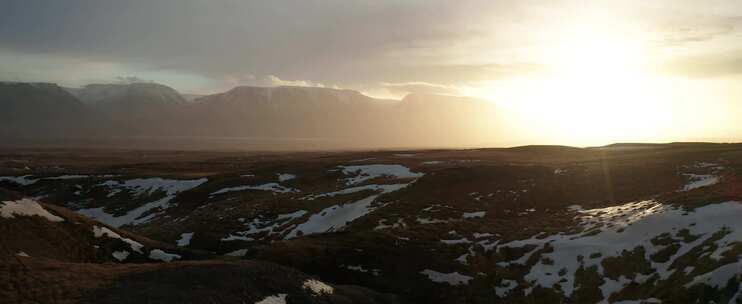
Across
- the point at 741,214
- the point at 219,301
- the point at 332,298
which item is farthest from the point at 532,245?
the point at 219,301

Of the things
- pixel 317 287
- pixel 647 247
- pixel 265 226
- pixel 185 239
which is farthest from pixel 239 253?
pixel 647 247

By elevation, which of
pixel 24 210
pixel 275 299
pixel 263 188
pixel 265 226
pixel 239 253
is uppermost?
pixel 24 210

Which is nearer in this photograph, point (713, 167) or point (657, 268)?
point (657, 268)

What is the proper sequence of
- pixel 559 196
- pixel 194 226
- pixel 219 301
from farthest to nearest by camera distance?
pixel 194 226 < pixel 559 196 < pixel 219 301

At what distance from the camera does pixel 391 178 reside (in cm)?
6506

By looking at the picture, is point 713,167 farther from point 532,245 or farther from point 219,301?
point 219,301

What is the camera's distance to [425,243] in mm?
33031

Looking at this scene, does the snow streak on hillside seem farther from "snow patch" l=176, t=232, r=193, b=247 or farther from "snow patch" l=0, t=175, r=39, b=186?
"snow patch" l=0, t=175, r=39, b=186

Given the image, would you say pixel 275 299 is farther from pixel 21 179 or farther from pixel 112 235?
pixel 21 179

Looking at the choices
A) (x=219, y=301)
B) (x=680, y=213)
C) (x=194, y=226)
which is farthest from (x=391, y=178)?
(x=219, y=301)

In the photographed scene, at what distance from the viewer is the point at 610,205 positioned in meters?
38.7

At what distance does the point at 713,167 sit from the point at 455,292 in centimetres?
4232

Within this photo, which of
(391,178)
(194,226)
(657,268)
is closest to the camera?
(657,268)

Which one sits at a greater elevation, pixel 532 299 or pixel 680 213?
pixel 680 213
